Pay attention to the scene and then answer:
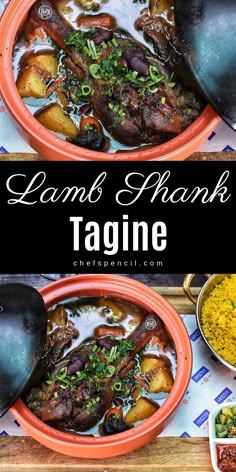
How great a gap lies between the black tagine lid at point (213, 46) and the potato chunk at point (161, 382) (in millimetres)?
868

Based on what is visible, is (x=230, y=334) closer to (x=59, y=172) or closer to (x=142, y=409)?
(x=142, y=409)

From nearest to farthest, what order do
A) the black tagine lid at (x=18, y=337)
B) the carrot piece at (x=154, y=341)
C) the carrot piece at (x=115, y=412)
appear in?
1. the black tagine lid at (x=18, y=337)
2. the carrot piece at (x=115, y=412)
3. the carrot piece at (x=154, y=341)

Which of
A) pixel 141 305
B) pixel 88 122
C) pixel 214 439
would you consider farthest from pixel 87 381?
pixel 88 122

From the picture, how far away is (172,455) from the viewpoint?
286 cm

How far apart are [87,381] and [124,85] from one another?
0.96 metres

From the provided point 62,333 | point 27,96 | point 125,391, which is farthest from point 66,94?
point 125,391

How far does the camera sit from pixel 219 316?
2.93 meters

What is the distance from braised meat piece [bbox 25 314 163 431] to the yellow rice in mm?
166

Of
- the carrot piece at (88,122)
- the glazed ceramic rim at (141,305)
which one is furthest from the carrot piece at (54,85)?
the glazed ceramic rim at (141,305)

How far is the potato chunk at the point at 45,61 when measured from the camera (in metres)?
3.00

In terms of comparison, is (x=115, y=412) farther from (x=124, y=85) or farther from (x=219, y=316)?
(x=124, y=85)

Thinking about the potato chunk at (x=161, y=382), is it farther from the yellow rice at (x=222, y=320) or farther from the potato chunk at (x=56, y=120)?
the potato chunk at (x=56, y=120)

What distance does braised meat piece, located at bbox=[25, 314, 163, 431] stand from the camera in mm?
2760

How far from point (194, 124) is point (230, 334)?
692 mm
